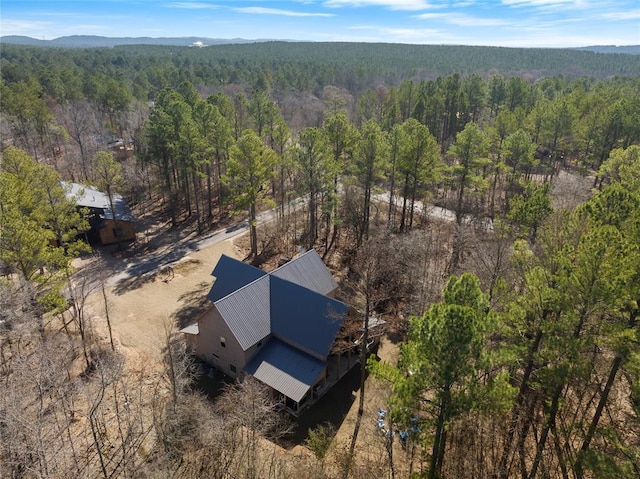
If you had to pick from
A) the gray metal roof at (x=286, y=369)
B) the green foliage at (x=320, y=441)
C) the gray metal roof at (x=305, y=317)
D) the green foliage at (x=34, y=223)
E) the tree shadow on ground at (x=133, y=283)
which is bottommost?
the tree shadow on ground at (x=133, y=283)

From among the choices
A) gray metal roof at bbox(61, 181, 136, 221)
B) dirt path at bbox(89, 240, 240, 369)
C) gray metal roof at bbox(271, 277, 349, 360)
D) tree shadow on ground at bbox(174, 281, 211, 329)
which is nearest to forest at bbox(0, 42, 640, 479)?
dirt path at bbox(89, 240, 240, 369)

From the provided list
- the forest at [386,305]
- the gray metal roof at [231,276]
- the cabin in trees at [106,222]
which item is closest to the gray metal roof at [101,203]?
the cabin in trees at [106,222]

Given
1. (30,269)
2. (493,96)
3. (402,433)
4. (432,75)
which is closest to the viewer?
(402,433)

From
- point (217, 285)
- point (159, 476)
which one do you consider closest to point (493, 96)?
point (217, 285)

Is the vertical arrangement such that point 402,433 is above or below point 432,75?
below

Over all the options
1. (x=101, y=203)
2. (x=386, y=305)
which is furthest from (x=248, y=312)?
(x=101, y=203)

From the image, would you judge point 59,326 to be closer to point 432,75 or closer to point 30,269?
point 30,269

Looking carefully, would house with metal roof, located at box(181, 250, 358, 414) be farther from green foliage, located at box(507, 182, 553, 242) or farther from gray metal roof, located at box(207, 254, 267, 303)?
green foliage, located at box(507, 182, 553, 242)

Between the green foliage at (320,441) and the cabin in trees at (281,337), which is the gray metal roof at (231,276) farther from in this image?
the green foliage at (320,441)
